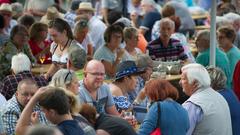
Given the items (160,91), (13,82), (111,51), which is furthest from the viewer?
(111,51)

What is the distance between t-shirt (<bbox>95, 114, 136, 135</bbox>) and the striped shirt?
4.95m

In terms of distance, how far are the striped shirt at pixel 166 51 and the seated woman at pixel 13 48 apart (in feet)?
5.63

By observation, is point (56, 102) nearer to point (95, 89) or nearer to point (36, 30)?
point (95, 89)

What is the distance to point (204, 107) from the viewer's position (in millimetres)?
7316

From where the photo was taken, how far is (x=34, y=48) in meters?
11.9

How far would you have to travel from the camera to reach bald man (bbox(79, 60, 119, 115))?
8.12 metres

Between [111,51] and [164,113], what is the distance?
3.97 metres

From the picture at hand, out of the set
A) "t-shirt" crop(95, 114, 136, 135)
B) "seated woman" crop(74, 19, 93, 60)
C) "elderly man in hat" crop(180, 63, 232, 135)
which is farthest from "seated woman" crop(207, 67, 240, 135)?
"seated woman" crop(74, 19, 93, 60)

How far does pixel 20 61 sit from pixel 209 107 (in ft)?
8.04

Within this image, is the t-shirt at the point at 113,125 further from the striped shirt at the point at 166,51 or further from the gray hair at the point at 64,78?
the striped shirt at the point at 166,51

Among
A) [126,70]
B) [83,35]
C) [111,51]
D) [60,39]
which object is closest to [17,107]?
[126,70]

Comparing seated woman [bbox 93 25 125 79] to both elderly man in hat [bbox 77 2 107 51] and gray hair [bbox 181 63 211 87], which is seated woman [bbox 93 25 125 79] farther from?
gray hair [bbox 181 63 211 87]

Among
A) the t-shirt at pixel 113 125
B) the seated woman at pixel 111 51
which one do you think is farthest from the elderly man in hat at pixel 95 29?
the t-shirt at pixel 113 125

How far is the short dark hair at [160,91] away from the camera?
22.9 ft
